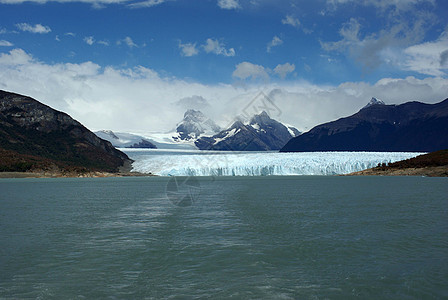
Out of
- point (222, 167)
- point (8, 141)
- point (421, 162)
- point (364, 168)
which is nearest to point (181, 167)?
point (222, 167)

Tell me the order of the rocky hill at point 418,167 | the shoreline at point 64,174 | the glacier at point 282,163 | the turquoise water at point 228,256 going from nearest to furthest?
the turquoise water at point 228,256 → the rocky hill at point 418,167 → the glacier at point 282,163 → the shoreline at point 64,174

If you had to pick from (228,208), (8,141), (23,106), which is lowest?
(228,208)

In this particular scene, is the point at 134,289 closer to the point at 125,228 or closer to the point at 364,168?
the point at 125,228

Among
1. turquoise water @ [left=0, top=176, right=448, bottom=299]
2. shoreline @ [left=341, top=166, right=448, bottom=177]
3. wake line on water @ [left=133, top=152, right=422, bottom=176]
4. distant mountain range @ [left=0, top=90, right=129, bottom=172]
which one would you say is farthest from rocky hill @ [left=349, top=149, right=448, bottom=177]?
distant mountain range @ [left=0, top=90, right=129, bottom=172]

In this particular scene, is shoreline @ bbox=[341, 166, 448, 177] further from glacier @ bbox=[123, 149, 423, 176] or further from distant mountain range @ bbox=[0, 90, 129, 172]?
distant mountain range @ bbox=[0, 90, 129, 172]

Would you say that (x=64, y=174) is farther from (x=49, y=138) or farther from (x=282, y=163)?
(x=282, y=163)

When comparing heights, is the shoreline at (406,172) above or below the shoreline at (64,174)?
below

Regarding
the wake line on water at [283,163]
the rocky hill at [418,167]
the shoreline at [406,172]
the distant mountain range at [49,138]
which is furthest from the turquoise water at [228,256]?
the distant mountain range at [49,138]

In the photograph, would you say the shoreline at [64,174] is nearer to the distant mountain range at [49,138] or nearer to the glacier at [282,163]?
the distant mountain range at [49,138]
